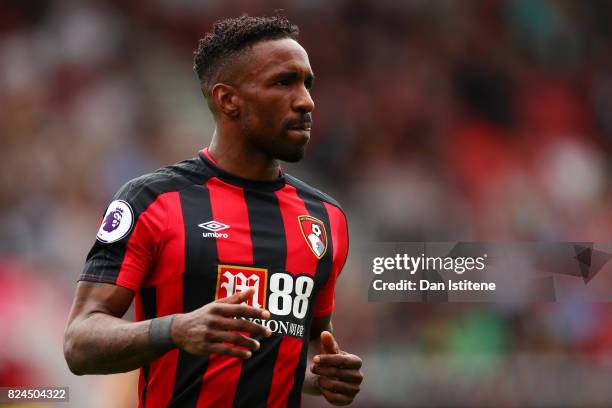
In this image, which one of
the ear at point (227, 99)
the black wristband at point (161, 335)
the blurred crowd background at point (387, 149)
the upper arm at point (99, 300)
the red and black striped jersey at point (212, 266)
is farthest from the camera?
the blurred crowd background at point (387, 149)

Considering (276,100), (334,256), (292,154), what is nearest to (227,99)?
(276,100)

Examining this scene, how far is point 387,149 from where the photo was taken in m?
7.52

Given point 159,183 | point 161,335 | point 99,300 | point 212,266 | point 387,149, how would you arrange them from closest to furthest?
point 161,335
point 99,300
point 212,266
point 159,183
point 387,149

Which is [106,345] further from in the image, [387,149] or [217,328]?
[387,149]

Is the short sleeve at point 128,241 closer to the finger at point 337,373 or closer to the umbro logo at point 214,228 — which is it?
the umbro logo at point 214,228

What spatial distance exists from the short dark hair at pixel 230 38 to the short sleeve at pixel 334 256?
640 millimetres

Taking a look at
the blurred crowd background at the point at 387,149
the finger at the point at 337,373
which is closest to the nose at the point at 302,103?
the finger at the point at 337,373

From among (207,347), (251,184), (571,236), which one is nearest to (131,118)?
(571,236)

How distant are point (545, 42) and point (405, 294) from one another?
368cm

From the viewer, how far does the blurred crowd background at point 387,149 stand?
6.54m

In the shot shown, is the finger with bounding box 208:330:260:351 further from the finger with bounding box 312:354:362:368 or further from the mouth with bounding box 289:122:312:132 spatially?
the mouth with bounding box 289:122:312:132

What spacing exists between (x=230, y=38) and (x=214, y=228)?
70 centimetres

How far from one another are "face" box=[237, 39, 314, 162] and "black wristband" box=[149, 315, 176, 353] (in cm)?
83

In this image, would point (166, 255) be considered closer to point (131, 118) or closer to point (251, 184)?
point (251, 184)
